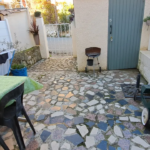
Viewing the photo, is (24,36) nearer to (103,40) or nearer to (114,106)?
(103,40)

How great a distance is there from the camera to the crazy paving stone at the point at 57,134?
2.04 meters

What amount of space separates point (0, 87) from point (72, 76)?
9.08 ft

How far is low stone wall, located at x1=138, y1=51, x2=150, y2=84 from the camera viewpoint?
141 inches

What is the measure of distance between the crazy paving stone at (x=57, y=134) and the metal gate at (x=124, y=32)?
3.13 meters

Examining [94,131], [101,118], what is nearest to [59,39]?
[101,118]

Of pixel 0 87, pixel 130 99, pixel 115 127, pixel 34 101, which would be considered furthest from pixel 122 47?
pixel 0 87

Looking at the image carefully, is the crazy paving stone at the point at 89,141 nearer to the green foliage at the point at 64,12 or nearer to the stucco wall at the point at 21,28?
the stucco wall at the point at 21,28

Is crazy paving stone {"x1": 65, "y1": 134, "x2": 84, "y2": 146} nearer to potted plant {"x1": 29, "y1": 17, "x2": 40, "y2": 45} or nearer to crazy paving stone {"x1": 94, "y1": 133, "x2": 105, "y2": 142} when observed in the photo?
crazy paving stone {"x1": 94, "y1": 133, "x2": 105, "y2": 142}

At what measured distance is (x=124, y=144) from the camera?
189cm

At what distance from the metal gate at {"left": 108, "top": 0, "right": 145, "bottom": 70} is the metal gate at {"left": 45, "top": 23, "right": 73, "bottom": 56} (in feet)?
8.92

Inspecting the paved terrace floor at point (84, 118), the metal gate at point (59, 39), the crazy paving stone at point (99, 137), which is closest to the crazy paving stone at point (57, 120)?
the paved terrace floor at point (84, 118)

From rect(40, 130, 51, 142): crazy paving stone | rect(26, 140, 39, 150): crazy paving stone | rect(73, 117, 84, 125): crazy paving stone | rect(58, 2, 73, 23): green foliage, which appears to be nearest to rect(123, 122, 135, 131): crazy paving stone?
rect(73, 117, 84, 125): crazy paving stone

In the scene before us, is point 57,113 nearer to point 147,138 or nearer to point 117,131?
point 117,131

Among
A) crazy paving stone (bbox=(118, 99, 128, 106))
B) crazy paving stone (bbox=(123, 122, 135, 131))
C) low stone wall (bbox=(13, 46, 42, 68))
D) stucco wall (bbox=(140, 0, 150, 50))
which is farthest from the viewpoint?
low stone wall (bbox=(13, 46, 42, 68))
